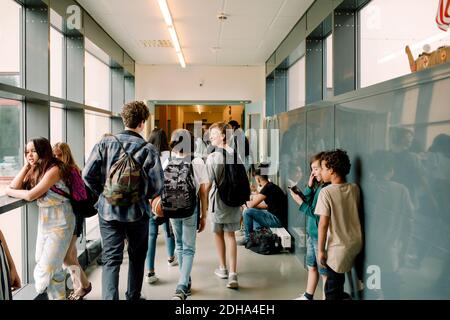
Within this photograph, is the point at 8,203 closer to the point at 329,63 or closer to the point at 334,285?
the point at 334,285

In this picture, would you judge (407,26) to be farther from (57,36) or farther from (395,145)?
(57,36)

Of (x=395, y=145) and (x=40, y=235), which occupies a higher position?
(x=395, y=145)

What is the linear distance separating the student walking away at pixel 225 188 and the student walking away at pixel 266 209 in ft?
4.29

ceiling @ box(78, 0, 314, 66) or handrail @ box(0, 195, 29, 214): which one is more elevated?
ceiling @ box(78, 0, 314, 66)

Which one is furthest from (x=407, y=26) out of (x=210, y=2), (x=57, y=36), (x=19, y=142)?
(x=57, y=36)

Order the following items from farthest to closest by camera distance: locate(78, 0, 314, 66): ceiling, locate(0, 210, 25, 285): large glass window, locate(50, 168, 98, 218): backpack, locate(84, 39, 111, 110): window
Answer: locate(84, 39, 111, 110): window, locate(78, 0, 314, 66): ceiling, locate(0, 210, 25, 285): large glass window, locate(50, 168, 98, 218): backpack

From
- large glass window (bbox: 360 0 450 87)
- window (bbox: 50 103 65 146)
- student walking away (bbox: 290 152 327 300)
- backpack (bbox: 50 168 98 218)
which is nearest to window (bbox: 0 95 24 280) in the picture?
backpack (bbox: 50 168 98 218)

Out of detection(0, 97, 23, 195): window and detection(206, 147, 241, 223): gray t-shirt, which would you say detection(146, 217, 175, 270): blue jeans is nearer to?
detection(206, 147, 241, 223): gray t-shirt

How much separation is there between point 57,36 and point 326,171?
3.36 meters

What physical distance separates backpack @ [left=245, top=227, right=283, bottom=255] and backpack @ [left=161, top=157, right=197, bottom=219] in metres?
1.86

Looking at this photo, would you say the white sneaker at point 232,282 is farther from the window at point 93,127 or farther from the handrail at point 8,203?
the window at point 93,127

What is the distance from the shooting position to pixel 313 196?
306 centimetres

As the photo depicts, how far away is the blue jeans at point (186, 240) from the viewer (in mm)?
3041

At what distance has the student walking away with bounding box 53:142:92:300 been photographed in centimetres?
294
